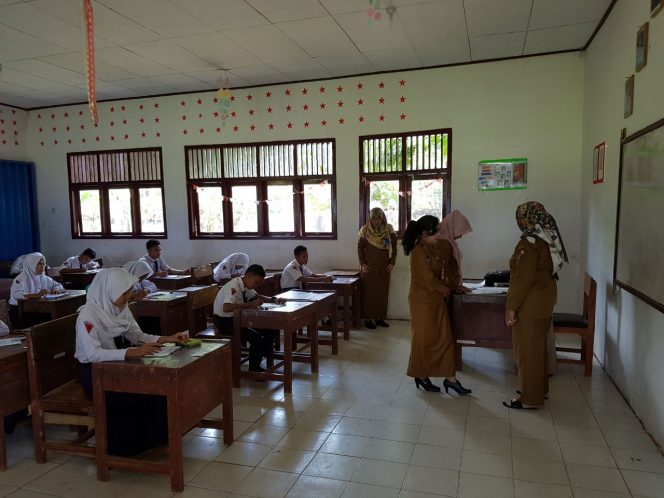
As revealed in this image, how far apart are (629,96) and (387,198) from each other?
3.23 m

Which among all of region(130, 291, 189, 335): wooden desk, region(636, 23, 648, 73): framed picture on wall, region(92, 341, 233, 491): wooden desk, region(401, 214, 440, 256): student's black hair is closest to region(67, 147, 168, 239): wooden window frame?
region(130, 291, 189, 335): wooden desk

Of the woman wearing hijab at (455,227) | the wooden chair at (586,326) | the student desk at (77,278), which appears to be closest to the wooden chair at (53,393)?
the woman wearing hijab at (455,227)

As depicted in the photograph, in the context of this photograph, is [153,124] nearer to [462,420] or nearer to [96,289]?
[96,289]

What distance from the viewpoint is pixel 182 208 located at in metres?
7.27

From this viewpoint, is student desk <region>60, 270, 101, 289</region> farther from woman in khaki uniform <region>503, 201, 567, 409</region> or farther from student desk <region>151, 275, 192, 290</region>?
woman in khaki uniform <region>503, 201, 567, 409</region>

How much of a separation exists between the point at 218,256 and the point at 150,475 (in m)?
4.75

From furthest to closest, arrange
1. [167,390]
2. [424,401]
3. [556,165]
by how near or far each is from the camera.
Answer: [556,165] < [424,401] < [167,390]

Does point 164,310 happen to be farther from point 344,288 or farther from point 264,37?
point 264,37

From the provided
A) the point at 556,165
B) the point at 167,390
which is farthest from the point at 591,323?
the point at 167,390

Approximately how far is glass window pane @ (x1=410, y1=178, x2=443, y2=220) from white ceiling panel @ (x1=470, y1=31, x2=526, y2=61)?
156 cm

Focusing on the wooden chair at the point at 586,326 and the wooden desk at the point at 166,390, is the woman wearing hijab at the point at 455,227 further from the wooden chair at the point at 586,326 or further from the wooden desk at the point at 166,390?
the wooden desk at the point at 166,390

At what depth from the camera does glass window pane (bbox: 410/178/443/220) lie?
612 cm

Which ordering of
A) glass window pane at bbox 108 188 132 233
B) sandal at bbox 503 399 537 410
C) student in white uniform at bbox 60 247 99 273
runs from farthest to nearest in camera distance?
glass window pane at bbox 108 188 132 233 < student in white uniform at bbox 60 247 99 273 < sandal at bbox 503 399 537 410

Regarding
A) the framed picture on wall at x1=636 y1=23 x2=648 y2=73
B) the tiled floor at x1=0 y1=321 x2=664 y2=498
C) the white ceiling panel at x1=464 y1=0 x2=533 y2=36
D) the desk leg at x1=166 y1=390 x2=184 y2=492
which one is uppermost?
the white ceiling panel at x1=464 y1=0 x2=533 y2=36
